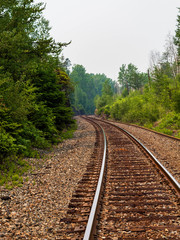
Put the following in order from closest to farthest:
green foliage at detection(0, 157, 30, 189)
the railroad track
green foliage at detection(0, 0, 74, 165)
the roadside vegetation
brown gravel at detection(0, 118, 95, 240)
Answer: the railroad track, brown gravel at detection(0, 118, 95, 240), green foliage at detection(0, 157, 30, 189), the roadside vegetation, green foliage at detection(0, 0, 74, 165)

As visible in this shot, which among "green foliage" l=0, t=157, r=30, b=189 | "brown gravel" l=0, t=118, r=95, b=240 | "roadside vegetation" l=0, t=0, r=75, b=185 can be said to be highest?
"roadside vegetation" l=0, t=0, r=75, b=185

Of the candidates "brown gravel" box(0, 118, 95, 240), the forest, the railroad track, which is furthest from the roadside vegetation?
the railroad track

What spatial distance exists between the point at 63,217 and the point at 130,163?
4.43 metres

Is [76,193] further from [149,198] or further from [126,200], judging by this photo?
[149,198]

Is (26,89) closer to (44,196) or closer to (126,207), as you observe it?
(44,196)

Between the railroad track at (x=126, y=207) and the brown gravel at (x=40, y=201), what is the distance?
0.31 m

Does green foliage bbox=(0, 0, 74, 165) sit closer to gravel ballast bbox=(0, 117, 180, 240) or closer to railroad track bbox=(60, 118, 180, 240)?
gravel ballast bbox=(0, 117, 180, 240)

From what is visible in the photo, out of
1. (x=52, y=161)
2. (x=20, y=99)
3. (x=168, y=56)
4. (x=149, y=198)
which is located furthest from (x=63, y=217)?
(x=168, y=56)

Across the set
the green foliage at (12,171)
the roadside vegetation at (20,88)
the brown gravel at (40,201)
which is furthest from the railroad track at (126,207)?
the roadside vegetation at (20,88)

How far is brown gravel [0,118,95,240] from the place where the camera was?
422 cm

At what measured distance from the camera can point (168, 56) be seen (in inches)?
2100

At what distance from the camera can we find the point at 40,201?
560 centimetres

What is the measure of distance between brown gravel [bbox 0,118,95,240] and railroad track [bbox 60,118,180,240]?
1.01 ft

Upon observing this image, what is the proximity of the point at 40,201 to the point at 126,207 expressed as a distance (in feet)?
7.27
